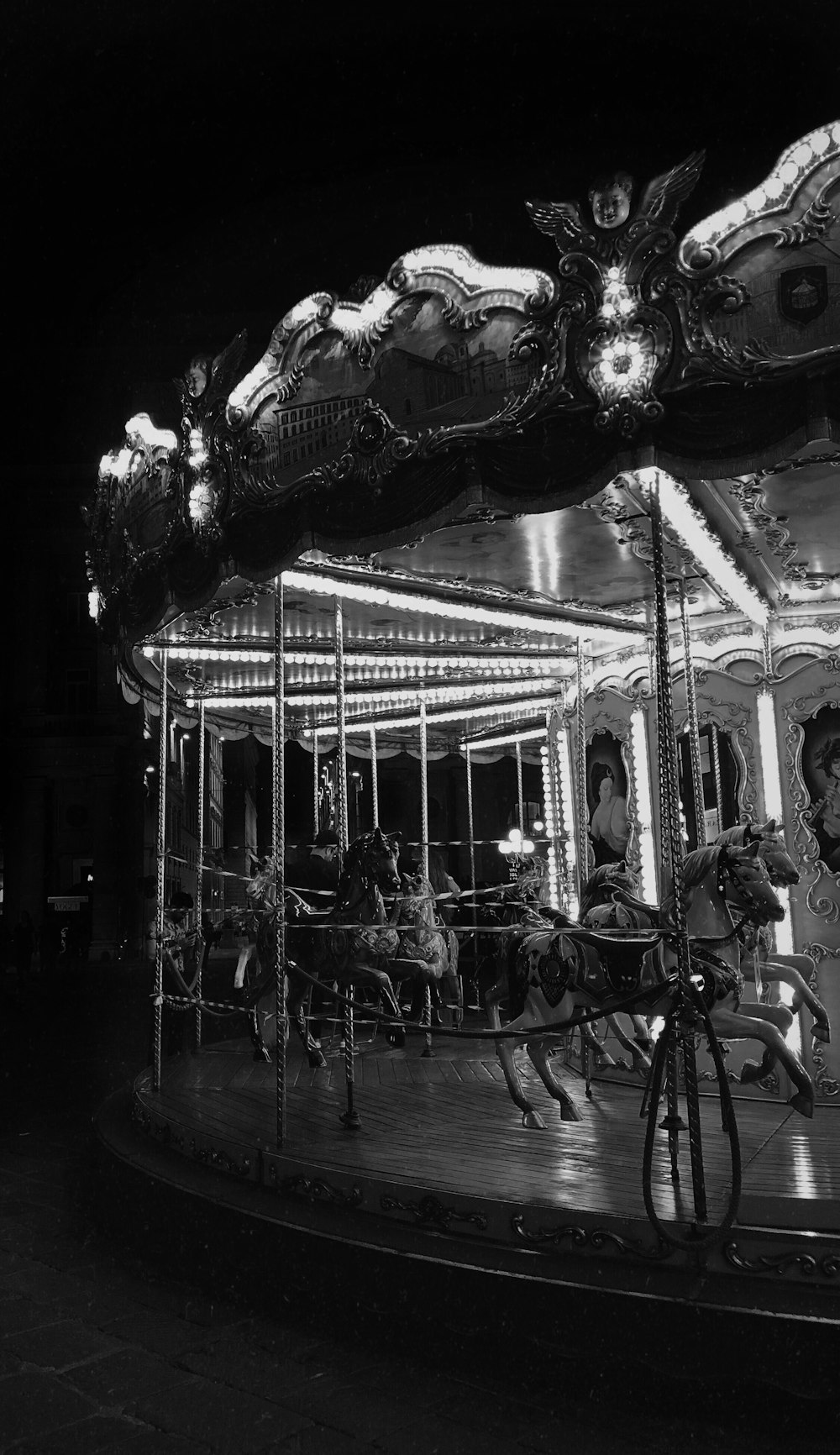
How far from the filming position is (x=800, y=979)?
6758 mm

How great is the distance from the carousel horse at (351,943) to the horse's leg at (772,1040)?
2.87 m

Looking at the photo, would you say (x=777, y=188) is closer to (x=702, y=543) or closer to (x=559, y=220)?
(x=559, y=220)

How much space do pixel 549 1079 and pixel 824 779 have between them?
3034 mm

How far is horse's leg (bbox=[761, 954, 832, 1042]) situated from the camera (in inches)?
258

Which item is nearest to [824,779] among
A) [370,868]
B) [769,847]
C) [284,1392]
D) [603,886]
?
[603,886]

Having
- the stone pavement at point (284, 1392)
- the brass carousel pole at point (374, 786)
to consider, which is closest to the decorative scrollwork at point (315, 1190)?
the stone pavement at point (284, 1392)

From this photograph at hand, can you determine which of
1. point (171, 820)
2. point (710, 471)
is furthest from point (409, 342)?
point (171, 820)

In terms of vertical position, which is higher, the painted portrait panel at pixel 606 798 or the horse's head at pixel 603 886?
the painted portrait panel at pixel 606 798

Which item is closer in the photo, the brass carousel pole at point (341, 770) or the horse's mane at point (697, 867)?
the horse's mane at point (697, 867)

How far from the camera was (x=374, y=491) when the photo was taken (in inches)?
207

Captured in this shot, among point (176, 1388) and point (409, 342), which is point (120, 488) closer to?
point (409, 342)

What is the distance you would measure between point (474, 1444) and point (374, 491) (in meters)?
3.86

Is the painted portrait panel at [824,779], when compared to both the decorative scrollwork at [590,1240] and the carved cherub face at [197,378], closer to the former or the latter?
the decorative scrollwork at [590,1240]

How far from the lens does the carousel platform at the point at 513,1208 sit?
3.88 meters
